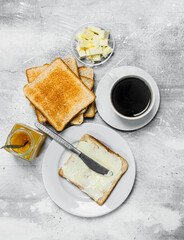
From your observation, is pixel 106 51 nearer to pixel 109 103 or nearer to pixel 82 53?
pixel 82 53

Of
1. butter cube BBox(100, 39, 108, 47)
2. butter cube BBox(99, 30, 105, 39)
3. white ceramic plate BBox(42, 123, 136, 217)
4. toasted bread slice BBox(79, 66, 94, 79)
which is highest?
butter cube BBox(99, 30, 105, 39)

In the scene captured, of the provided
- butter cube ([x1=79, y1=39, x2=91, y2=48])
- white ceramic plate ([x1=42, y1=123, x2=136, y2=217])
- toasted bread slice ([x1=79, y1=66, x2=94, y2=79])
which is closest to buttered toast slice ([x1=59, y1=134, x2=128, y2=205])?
white ceramic plate ([x1=42, y1=123, x2=136, y2=217])

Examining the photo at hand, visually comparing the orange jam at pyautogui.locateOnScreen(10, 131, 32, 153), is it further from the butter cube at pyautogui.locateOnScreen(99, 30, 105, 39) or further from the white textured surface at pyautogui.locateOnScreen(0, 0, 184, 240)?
the butter cube at pyautogui.locateOnScreen(99, 30, 105, 39)

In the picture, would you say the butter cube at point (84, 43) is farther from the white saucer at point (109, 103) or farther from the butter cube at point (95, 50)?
the white saucer at point (109, 103)

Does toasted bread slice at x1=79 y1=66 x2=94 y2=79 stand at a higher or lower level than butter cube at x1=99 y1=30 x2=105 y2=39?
lower

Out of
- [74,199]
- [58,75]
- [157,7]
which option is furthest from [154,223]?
[157,7]

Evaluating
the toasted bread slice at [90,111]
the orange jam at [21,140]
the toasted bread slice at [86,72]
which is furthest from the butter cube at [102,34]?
the orange jam at [21,140]
